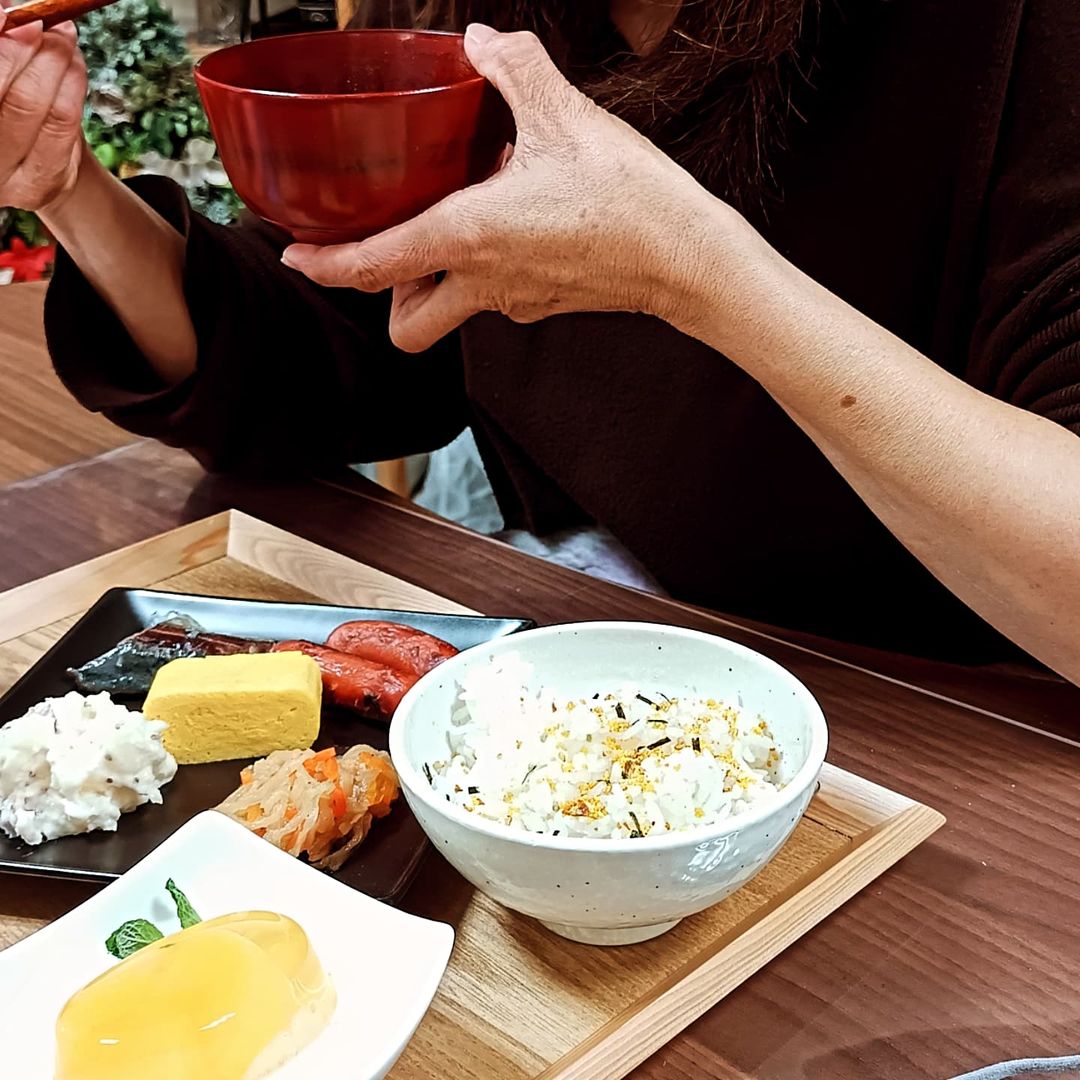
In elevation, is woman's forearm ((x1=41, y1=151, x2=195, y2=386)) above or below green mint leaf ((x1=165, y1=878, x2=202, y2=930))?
above

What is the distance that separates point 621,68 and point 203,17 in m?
2.45

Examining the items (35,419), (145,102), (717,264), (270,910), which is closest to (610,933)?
(270,910)

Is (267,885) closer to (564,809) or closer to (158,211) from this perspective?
(564,809)

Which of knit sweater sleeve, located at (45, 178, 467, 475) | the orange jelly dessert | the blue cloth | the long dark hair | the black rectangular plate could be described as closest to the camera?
the orange jelly dessert

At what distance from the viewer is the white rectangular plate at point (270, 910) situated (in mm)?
622

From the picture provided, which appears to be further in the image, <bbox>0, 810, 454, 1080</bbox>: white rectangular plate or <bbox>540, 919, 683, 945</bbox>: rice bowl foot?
<bbox>540, 919, 683, 945</bbox>: rice bowl foot

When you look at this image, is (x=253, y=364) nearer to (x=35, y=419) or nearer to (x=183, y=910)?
(x=35, y=419)

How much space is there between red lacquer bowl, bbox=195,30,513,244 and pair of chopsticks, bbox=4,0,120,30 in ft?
0.38

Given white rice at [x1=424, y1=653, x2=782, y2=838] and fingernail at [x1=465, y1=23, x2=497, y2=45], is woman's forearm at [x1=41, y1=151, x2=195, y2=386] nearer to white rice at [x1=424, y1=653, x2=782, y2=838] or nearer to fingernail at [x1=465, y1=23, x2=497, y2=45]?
fingernail at [x1=465, y1=23, x2=497, y2=45]

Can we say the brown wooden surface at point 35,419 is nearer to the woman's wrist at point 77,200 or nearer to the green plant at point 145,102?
the woman's wrist at point 77,200

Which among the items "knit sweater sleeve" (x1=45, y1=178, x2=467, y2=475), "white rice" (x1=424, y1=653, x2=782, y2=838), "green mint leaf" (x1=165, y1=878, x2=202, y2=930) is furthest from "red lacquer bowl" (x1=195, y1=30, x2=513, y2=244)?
"knit sweater sleeve" (x1=45, y1=178, x2=467, y2=475)

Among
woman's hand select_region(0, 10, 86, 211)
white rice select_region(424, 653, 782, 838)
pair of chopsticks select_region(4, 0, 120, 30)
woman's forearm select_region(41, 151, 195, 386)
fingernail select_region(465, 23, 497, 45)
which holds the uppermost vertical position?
pair of chopsticks select_region(4, 0, 120, 30)

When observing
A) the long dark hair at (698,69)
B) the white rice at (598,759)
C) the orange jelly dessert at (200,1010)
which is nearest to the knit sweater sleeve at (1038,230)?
the long dark hair at (698,69)

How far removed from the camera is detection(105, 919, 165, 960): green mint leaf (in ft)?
2.19
